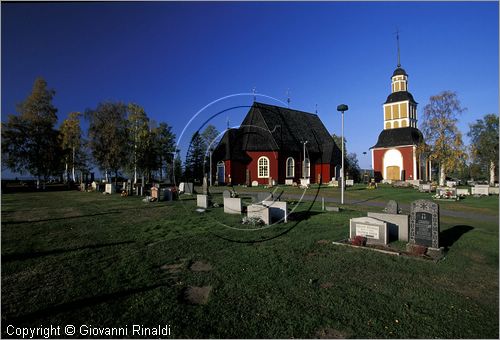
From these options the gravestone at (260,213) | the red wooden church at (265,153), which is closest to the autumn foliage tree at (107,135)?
the red wooden church at (265,153)

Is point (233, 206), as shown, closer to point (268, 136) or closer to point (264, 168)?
point (268, 136)

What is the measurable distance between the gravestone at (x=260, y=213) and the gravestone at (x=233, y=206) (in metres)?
1.94

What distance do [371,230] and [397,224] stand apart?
1.17 metres

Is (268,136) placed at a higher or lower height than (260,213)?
higher

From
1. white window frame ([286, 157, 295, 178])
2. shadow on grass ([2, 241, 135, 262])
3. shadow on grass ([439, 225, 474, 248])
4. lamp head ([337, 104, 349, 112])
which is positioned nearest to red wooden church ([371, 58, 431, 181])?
white window frame ([286, 157, 295, 178])

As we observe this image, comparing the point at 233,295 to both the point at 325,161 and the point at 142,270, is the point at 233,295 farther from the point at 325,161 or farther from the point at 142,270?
the point at 325,161

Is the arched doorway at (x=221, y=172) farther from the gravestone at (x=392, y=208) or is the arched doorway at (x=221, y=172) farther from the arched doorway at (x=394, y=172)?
the arched doorway at (x=394, y=172)

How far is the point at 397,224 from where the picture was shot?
9.84 metres

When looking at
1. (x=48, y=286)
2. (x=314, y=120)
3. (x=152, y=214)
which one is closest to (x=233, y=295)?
(x=48, y=286)

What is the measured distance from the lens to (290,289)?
19.3 ft

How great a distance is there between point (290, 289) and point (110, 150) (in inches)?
1454

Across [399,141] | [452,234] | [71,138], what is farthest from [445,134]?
[71,138]

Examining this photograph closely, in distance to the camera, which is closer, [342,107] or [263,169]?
[342,107]

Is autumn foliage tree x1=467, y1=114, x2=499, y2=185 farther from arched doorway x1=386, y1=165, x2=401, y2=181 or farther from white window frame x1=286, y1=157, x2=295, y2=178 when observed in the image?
white window frame x1=286, y1=157, x2=295, y2=178
